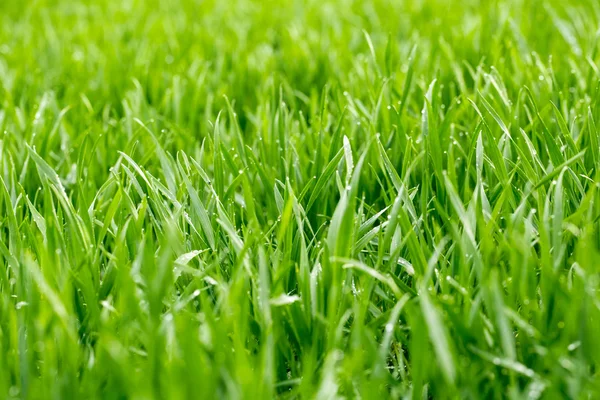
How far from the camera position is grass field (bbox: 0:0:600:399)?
1.14 m

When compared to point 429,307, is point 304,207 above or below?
below

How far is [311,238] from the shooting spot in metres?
1.65

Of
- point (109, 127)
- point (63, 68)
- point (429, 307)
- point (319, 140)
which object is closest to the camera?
point (429, 307)

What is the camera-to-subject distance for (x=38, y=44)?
3.42 metres

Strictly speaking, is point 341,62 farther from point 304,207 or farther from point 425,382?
point 425,382

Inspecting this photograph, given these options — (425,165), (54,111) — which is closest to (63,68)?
(54,111)

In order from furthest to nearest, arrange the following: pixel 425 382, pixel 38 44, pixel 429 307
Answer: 1. pixel 38 44
2. pixel 425 382
3. pixel 429 307

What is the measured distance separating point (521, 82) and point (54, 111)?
55.5 inches

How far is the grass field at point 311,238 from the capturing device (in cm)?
114

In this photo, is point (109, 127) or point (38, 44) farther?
point (38, 44)

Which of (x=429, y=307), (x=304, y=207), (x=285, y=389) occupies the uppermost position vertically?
(x=429, y=307)

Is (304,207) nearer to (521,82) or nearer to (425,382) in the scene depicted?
(425,382)

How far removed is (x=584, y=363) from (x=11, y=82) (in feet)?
7.43

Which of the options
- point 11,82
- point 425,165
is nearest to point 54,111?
point 11,82
